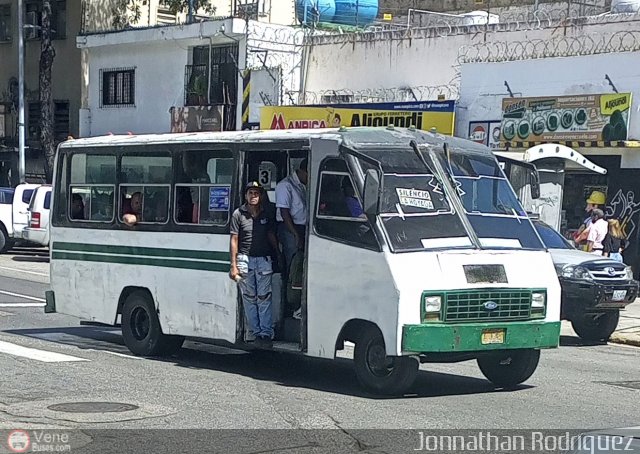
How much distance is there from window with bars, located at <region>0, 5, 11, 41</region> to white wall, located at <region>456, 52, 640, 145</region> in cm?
2239

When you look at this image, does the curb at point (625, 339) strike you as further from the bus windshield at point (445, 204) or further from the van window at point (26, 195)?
the van window at point (26, 195)

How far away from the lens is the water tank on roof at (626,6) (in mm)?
23125

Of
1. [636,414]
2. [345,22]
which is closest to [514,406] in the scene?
[636,414]

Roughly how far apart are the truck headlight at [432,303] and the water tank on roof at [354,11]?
2155cm

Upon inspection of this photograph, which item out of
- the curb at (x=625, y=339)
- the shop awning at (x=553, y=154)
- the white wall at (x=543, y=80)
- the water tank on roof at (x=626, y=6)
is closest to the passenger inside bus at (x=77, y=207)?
the curb at (x=625, y=339)

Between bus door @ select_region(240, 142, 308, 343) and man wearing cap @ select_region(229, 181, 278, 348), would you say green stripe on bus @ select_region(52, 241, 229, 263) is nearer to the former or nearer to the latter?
man wearing cap @ select_region(229, 181, 278, 348)

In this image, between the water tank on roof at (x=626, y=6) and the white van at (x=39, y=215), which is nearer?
the water tank on roof at (x=626, y=6)

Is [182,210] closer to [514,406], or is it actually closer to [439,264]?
[439,264]

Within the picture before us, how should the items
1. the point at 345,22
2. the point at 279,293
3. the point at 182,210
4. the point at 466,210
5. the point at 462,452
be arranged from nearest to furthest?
the point at 462,452 → the point at 466,210 → the point at 279,293 → the point at 182,210 → the point at 345,22

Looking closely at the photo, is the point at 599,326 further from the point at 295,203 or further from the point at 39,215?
the point at 39,215

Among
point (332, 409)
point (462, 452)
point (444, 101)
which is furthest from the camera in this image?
point (444, 101)

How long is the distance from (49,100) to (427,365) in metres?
25.6

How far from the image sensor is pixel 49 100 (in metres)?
35.8

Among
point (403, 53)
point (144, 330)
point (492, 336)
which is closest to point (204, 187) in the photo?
point (144, 330)
